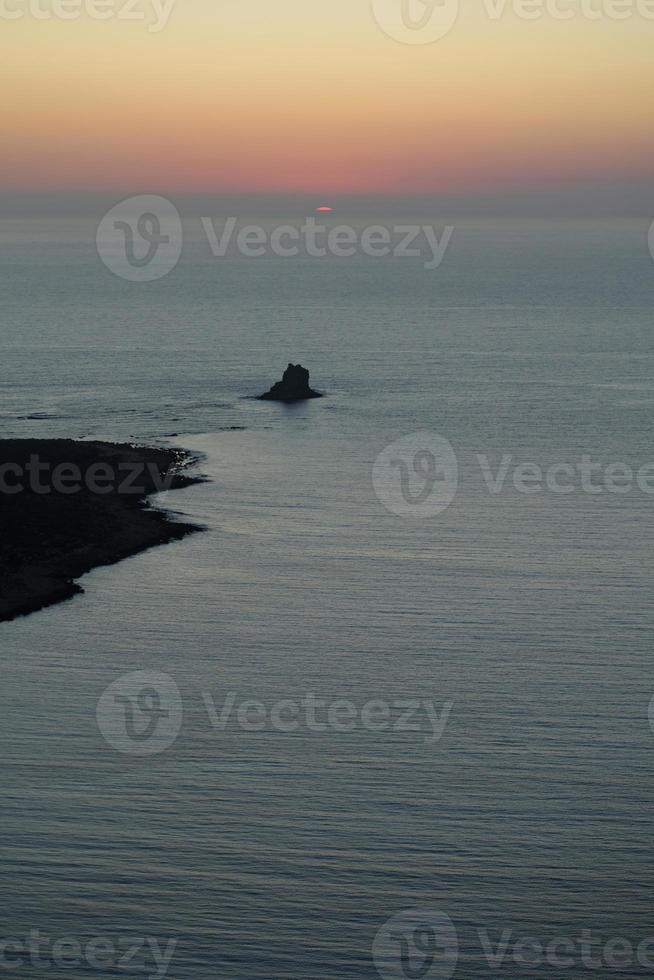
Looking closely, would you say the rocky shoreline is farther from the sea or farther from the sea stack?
the sea stack

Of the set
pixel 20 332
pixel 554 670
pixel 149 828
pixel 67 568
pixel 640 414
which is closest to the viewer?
pixel 149 828

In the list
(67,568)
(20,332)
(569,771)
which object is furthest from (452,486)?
(20,332)

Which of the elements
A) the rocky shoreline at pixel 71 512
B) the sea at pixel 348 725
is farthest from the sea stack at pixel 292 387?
the rocky shoreline at pixel 71 512

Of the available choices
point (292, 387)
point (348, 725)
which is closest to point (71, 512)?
point (348, 725)

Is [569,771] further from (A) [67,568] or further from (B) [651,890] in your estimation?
(A) [67,568]

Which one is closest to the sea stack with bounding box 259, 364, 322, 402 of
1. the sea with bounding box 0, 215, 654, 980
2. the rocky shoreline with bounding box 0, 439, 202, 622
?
the sea with bounding box 0, 215, 654, 980

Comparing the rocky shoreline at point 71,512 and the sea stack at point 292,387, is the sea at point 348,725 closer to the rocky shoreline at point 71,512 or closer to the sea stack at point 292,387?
the rocky shoreline at point 71,512
